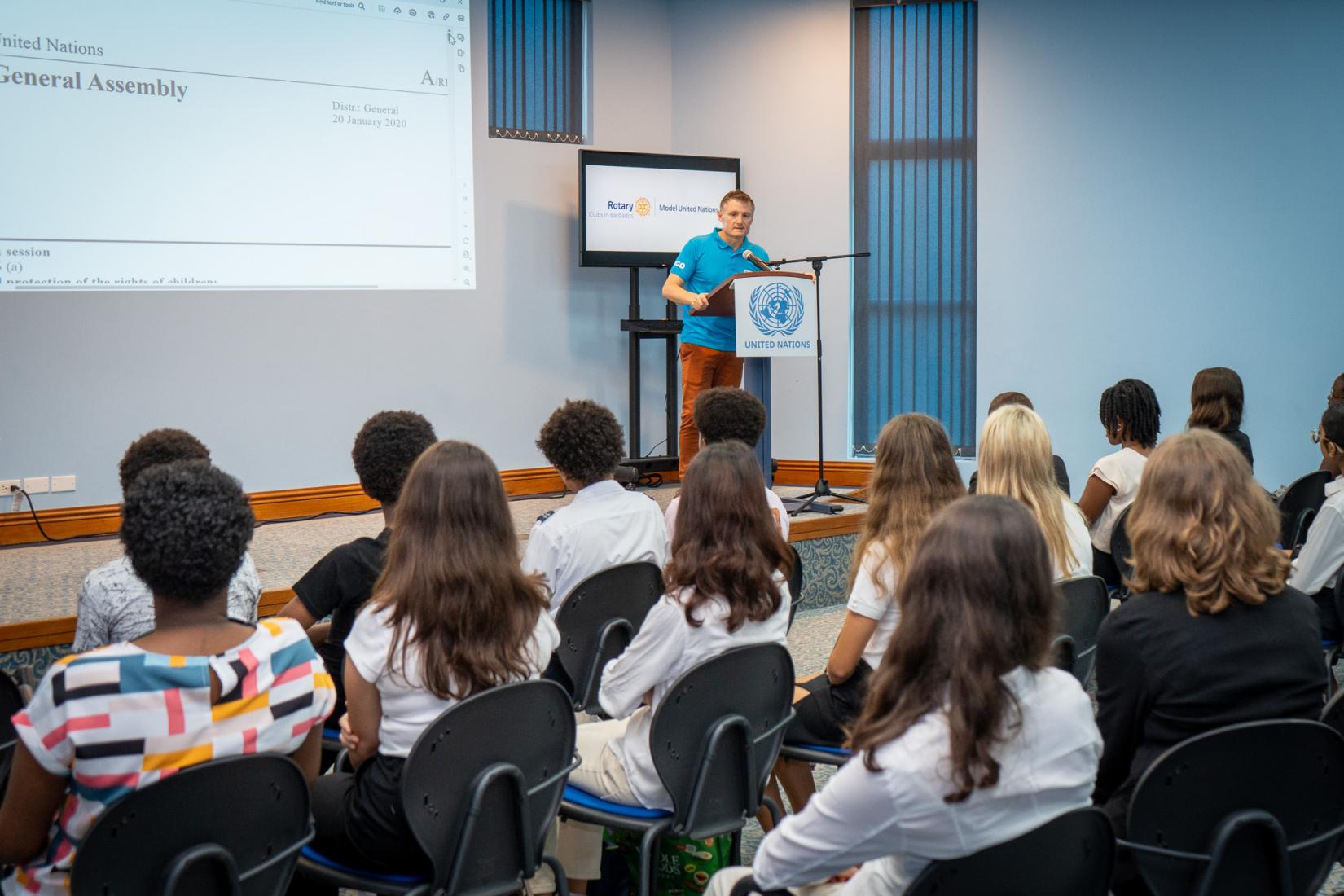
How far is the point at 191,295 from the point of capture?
5.27 meters

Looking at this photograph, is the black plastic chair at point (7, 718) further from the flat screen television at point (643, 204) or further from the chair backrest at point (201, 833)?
the flat screen television at point (643, 204)

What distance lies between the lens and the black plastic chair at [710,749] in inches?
78.0

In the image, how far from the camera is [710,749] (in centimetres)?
201

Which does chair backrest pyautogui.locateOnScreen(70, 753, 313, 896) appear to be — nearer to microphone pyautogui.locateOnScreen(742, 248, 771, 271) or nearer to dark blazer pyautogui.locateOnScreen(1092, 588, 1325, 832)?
dark blazer pyautogui.locateOnScreen(1092, 588, 1325, 832)

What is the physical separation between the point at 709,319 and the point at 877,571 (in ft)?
10.8

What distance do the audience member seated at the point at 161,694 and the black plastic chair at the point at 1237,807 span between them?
1206mm

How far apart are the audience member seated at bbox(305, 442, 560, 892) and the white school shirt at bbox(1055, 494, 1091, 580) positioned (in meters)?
1.47

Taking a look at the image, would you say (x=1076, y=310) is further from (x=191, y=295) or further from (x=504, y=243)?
(x=191, y=295)

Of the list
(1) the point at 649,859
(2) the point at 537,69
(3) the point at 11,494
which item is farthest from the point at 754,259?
(1) the point at 649,859

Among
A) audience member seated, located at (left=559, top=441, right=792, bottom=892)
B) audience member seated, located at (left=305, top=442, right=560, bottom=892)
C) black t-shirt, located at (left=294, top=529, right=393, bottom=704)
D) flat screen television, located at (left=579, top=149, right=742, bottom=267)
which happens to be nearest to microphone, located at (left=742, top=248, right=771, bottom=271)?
flat screen television, located at (left=579, top=149, right=742, bottom=267)

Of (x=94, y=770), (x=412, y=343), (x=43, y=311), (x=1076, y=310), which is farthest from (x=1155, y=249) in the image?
(x=94, y=770)

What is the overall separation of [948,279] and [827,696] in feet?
14.8

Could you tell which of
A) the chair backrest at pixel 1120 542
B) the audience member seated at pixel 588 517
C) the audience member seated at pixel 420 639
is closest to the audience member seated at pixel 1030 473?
the audience member seated at pixel 588 517

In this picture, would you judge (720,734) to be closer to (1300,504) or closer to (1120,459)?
(1120,459)
